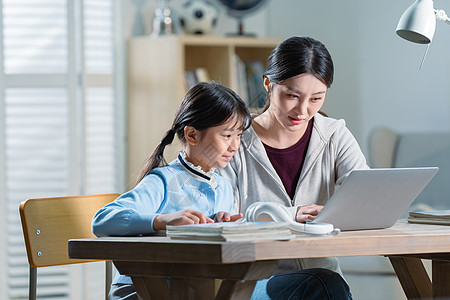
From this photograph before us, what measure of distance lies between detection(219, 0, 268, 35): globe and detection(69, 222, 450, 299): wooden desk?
91.7 inches

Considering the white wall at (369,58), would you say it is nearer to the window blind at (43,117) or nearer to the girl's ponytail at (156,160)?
the window blind at (43,117)

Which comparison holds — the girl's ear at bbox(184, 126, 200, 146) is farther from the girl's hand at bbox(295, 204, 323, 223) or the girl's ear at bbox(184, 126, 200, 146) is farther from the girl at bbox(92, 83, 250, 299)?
the girl's hand at bbox(295, 204, 323, 223)

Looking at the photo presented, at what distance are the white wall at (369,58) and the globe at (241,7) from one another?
0.16 metres

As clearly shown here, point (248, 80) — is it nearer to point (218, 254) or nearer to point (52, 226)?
point (52, 226)

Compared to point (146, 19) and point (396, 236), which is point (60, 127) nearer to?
point (146, 19)

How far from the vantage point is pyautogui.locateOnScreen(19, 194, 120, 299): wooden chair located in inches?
70.5

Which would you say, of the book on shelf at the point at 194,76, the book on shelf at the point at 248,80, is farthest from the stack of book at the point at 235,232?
the book on shelf at the point at 248,80

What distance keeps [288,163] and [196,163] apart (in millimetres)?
346

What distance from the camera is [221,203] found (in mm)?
1697

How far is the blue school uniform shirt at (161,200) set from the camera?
143cm

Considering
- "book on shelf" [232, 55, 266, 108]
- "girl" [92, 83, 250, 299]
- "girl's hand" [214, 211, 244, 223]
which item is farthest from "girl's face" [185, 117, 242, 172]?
"book on shelf" [232, 55, 266, 108]

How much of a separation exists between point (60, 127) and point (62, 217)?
4.63 ft

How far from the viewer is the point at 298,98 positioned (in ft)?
5.83

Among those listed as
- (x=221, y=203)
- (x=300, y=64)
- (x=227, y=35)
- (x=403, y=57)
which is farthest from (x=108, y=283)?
(x=403, y=57)
